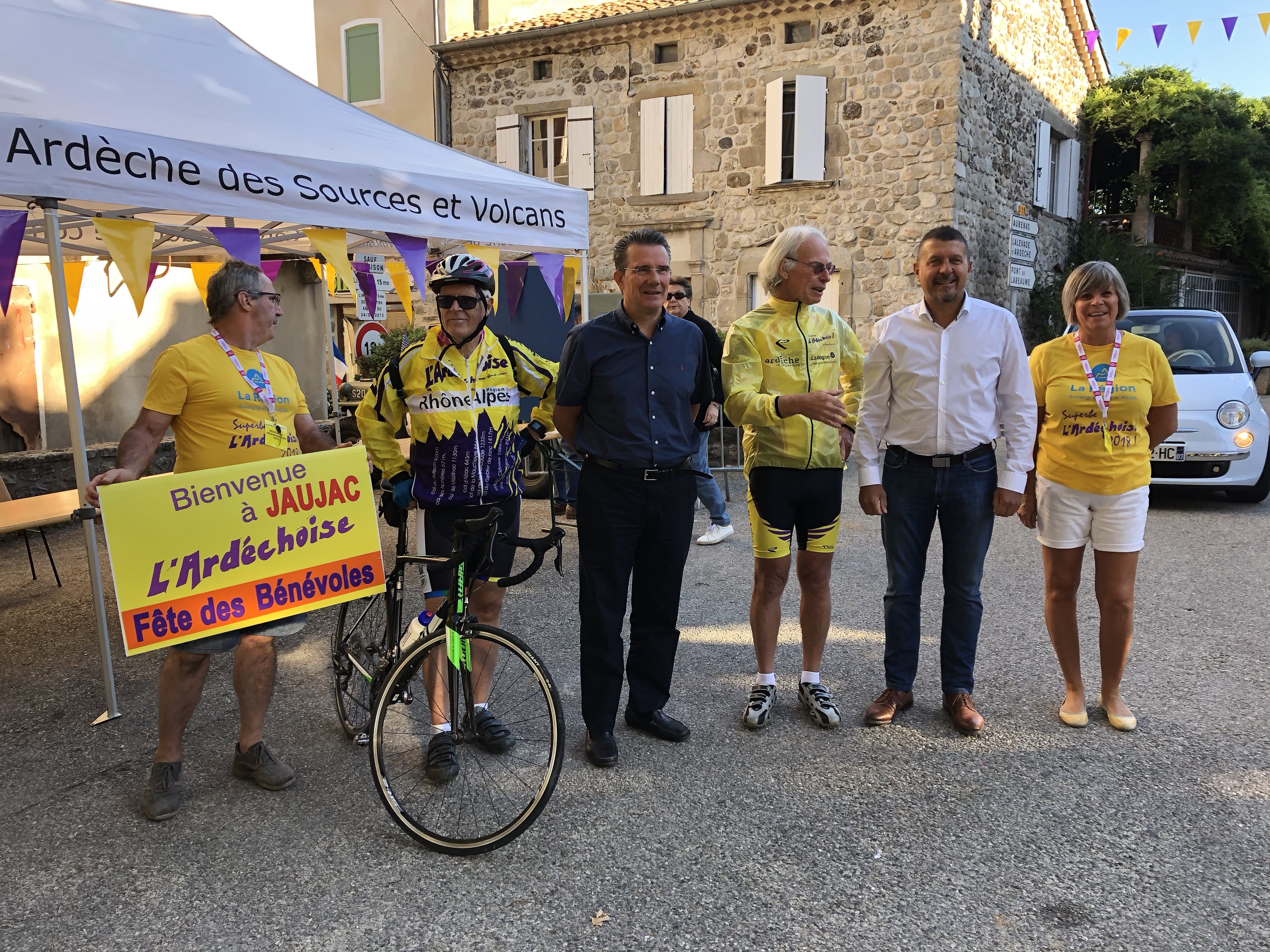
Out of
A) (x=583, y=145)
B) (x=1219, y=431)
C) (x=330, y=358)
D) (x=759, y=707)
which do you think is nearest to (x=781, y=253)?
(x=759, y=707)

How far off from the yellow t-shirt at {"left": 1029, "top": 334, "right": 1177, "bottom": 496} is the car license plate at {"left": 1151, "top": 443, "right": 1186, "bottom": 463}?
4548mm

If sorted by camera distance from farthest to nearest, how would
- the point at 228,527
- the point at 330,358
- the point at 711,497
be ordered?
1. the point at 330,358
2. the point at 711,497
3. the point at 228,527

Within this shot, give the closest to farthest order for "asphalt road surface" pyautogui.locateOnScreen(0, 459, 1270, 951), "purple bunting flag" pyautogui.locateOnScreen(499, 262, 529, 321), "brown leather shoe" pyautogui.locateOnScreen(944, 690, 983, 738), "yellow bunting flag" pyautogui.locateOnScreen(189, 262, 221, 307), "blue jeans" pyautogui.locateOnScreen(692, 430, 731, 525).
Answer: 1. "asphalt road surface" pyautogui.locateOnScreen(0, 459, 1270, 951)
2. "brown leather shoe" pyautogui.locateOnScreen(944, 690, 983, 738)
3. "blue jeans" pyautogui.locateOnScreen(692, 430, 731, 525)
4. "yellow bunting flag" pyautogui.locateOnScreen(189, 262, 221, 307)
5. "purple bunting flag" pyautogui.locateOnScreen(499, 262, 529, 321)

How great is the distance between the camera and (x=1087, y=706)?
3758 millimetres

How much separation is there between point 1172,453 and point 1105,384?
481 cm

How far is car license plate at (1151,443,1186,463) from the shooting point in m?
7.46

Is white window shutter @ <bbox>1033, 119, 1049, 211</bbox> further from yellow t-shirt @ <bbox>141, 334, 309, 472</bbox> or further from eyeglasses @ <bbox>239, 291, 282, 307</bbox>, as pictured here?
yellow t-shirt @ <bbox>141, 334, 309, 472</bbox>

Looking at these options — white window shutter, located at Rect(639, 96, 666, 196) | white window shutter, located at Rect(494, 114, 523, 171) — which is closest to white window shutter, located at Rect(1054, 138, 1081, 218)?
white window shutter, located at Rect(639, 96, 666, 196)

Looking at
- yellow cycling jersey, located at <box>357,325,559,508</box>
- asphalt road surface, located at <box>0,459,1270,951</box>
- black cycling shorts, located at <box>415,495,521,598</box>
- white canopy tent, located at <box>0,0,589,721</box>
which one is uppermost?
white canopy tent, located at <box>0,0,589,721</box>

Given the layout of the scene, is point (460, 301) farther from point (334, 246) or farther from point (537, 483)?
point (537, 483)

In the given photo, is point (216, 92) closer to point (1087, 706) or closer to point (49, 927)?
point (49, 927)

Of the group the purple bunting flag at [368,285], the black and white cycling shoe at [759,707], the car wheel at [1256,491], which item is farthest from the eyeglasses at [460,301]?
the car wheel at [1256,491]

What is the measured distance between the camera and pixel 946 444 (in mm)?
3418

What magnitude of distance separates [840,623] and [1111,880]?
2.40 m
